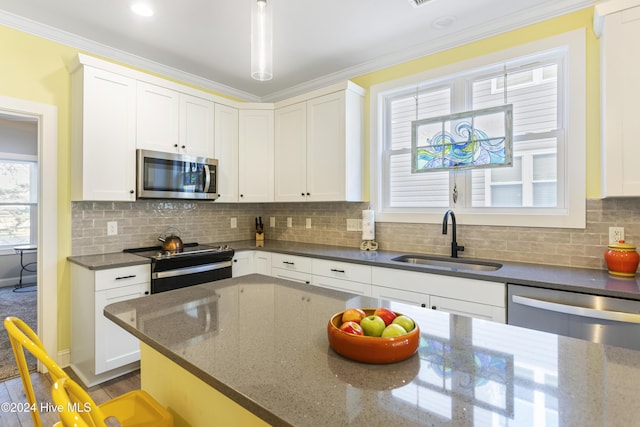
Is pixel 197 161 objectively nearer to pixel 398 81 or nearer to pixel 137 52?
pixel 137 52

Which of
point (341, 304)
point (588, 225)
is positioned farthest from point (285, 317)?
point (588, 225)

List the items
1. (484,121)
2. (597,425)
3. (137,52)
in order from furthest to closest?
(137,52), (484,121), (597,425)

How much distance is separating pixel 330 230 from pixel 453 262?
138 cm

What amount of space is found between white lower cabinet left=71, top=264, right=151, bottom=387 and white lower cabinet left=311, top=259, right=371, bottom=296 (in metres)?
1.38

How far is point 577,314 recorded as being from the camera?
1707 millimetres

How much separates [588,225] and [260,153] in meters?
2.98

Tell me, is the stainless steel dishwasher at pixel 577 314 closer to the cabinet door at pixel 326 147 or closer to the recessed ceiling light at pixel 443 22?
the cabinet door at pixel 326 147

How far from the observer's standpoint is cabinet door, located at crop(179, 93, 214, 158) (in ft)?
10.4

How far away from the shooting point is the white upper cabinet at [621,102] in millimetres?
1843

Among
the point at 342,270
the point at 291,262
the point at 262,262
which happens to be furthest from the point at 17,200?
the point at 342,270

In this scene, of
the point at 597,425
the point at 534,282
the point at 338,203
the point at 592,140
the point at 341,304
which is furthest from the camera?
the point at 338,203

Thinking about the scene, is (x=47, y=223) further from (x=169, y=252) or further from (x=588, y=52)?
(x=588, y=52)

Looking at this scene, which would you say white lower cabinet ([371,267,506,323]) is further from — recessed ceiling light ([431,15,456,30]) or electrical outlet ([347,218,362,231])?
recessed ceiling light ([431,15,456,30])

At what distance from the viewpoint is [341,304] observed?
143 cm
